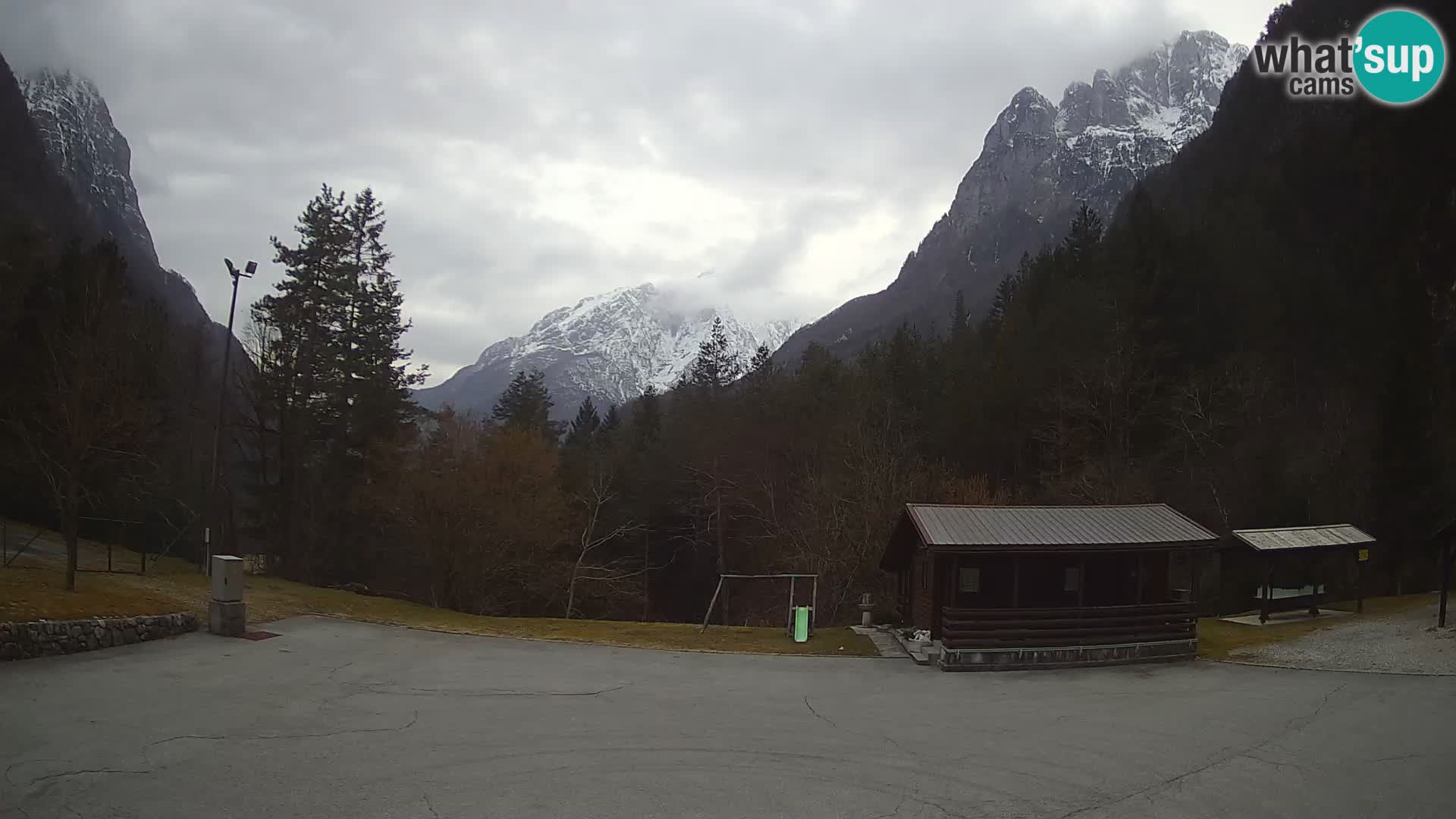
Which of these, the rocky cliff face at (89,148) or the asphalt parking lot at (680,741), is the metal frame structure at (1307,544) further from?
the rocky cliff face at (89,148)

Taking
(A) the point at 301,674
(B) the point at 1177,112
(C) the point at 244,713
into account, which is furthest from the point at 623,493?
(B) the point at 1177,112

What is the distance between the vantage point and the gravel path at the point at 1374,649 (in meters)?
16.0

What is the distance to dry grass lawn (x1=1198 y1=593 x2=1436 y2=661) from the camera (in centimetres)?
1969

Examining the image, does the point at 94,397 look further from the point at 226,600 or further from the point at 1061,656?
the point at 1061,656

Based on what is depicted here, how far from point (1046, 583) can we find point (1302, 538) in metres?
8.62

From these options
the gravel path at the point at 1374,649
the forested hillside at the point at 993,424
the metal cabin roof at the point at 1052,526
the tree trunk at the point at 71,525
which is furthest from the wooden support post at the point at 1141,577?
the tree trunk at the point at 71,525

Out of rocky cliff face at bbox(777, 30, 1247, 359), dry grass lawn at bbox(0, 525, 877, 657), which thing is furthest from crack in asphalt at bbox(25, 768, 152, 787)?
rocky cliff face at bbox(777, 30, 1247, 359)

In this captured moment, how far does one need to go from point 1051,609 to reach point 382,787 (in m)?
14.8

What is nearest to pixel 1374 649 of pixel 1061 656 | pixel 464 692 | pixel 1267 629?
pixel 1267 629

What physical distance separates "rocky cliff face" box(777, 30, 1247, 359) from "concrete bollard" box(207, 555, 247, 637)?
288ft

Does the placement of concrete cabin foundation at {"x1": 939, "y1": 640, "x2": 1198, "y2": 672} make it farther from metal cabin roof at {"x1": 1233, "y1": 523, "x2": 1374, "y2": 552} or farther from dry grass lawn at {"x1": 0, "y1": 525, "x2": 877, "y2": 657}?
metal cabin roof at {"x1": 1233, "y1": 523, "x2": 1374, "y2": 552}

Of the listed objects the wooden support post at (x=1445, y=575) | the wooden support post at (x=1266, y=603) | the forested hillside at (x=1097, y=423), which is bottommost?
the wooden support post at (x=1266, y=603)

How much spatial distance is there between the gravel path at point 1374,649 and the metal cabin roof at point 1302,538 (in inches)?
90.4

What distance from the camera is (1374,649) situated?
1761cm
